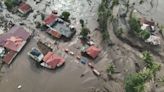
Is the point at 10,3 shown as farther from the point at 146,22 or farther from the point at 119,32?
the point at 146,22

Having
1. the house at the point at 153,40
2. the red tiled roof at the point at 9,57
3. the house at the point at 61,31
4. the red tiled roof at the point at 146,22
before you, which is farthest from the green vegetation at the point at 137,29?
the red tiled roof at the point at 9,57

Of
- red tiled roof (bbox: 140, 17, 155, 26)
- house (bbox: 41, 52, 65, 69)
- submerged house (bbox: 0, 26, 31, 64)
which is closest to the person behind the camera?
house (bbox: 41, 52, 65, 69)

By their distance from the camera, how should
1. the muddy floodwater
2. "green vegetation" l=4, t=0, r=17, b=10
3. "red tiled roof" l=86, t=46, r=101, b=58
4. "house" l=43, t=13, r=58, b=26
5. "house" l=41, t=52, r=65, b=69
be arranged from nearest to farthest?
the muddy floodwater
"house" l=41, t=52, r=65, b=69
"red tiled roof" l=86, t=46, r=101, b=58
"house" l=43, t=13, r=58, b=26
"green vegetation" l=4, t=0, r=17, b=10

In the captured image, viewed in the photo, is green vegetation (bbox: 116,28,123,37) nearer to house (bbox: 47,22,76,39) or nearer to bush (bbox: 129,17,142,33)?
bush (bbox: 129,17,142,33)

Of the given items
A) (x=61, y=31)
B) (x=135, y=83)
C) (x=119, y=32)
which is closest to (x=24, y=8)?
(x=61, y=31)

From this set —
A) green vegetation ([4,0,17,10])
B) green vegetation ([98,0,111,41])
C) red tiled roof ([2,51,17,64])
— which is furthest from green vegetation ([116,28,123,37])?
green vegetation ([4,0,17,10])

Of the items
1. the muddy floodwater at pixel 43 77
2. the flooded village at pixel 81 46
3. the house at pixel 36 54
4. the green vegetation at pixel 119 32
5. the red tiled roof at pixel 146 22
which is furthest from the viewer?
the red tiled roof at pixel 146 22

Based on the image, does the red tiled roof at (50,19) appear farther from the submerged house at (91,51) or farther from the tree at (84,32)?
the submerged house at (91,51)
